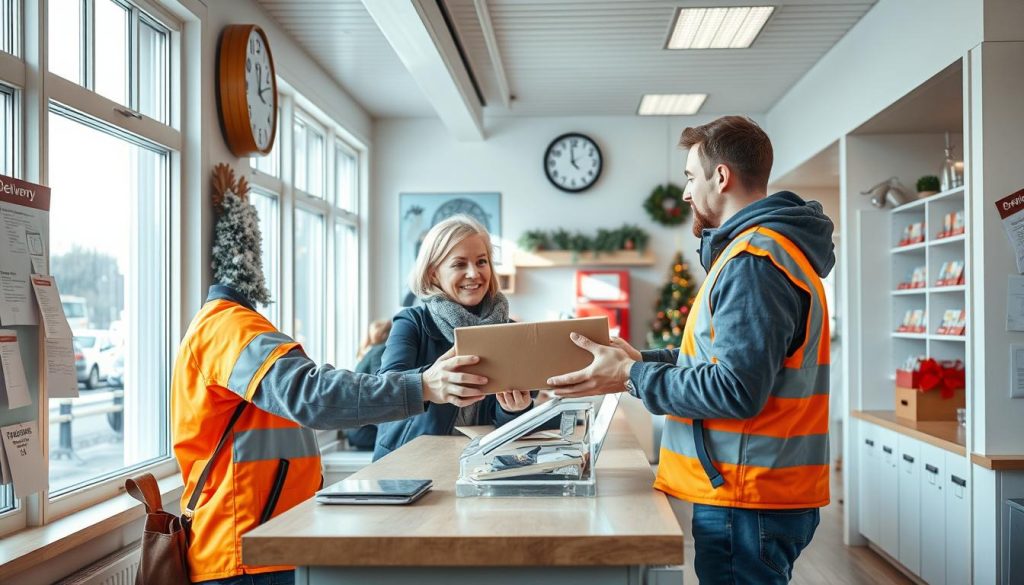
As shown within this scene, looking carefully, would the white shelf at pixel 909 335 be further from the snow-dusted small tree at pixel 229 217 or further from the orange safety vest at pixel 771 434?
the snow-dusted small tree at pixel 229 217

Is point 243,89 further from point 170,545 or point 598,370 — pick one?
point 598,370

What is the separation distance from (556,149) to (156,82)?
4209 millimetres

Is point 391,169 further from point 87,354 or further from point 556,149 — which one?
point 87,354

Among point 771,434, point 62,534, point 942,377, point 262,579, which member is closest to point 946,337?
point 942,377

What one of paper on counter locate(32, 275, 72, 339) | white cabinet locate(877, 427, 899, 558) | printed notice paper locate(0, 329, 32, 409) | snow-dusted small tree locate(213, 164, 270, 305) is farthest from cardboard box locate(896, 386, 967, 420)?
printed notice paper locate(0, 329, 32, 409)

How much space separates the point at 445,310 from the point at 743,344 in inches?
47.6

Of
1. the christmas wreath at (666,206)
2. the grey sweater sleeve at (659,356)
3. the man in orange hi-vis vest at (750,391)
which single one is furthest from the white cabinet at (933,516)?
the christmas wreath at (666,206)

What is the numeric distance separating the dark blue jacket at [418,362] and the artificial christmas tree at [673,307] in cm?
464

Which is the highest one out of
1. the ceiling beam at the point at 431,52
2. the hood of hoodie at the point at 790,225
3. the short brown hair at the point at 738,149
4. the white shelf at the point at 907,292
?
the ceiling beam at the point at 431,52

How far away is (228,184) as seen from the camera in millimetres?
4090

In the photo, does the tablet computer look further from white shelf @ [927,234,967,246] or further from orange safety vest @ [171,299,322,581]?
white shelf @ [927,234,967,246]

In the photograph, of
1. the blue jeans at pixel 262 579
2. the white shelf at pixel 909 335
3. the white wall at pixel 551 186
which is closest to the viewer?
the blue jeans at pixel 262 579

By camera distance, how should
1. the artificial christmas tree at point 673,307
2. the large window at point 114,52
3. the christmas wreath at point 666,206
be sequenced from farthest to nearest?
1. the christmas wreath at point 666,206
2. the artificial christmas tree at point 673,307
3. the large window at point 114,52

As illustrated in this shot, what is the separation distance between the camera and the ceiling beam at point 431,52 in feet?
13.9
